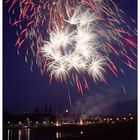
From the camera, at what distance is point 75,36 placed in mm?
2402

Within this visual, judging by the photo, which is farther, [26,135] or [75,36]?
[26,135]

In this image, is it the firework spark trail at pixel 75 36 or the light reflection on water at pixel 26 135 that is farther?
the light reflection on water at pixel 26 135

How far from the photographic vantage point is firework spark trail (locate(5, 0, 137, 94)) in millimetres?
2303

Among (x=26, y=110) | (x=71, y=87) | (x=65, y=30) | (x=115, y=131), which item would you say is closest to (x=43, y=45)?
(x=65, y=30)

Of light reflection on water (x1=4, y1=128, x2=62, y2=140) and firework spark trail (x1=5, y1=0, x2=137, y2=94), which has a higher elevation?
firework spark trail (x1=5, y1=0, x2=137, y2=94)

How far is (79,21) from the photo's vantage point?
2.38 meters

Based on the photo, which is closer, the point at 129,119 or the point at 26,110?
the point at 129,119

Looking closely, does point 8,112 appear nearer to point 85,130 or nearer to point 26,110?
point 26,110

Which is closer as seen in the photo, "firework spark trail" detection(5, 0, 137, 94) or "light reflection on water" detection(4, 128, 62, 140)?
"firework spark trail" detection(5, 0, 137, 94)

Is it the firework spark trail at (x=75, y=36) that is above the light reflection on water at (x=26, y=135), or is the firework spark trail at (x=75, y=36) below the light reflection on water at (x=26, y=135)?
above

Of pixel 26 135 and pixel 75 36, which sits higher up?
pixel 75 36

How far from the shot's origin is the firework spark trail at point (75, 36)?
90.7 inches

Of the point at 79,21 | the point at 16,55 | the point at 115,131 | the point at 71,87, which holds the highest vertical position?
the point at 79,21

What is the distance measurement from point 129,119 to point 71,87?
1.53ft
